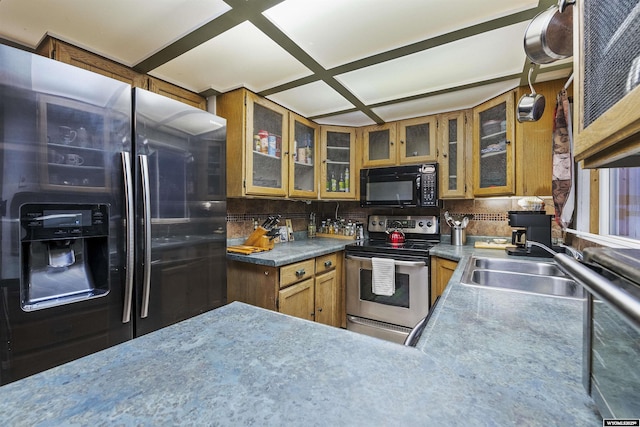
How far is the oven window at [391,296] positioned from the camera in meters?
2.42

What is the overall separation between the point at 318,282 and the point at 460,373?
6.15 feet

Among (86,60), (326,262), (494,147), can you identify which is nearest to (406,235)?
(326,262)

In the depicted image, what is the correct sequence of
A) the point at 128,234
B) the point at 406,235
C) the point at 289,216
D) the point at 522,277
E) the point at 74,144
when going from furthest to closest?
1. the point at 289,216
2. the point at 406,235
3. the point at 522,277
4. the point at 128,234
5. the point at 74,144

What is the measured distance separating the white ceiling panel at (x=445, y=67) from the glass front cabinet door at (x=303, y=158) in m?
0.69

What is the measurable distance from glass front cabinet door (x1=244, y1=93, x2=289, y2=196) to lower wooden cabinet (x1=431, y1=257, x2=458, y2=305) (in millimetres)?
1399

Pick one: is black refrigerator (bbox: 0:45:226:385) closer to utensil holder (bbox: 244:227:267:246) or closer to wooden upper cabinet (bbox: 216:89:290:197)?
wooden upper cabinet (bbox: 216:89:290:197)

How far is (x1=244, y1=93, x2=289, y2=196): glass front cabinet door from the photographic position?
2.17 metres

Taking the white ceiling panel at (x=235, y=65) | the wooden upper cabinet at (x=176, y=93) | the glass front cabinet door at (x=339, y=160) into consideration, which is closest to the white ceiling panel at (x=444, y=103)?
the glass front cabinet door at (x=339, y=160)

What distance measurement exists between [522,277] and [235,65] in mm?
2098

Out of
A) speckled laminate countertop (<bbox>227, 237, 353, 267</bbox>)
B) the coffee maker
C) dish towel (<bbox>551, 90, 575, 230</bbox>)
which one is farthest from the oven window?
dish towel (<bbox>551, 90, 575, 230</bbox>)

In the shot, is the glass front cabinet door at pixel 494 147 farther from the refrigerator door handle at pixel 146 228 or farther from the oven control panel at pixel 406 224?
the refrigerator door handle at pixel 146 228

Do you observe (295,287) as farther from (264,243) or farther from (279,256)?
(264,243)

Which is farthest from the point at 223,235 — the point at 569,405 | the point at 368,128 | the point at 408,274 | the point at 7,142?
the point at 368,128

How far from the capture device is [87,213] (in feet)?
3.86
